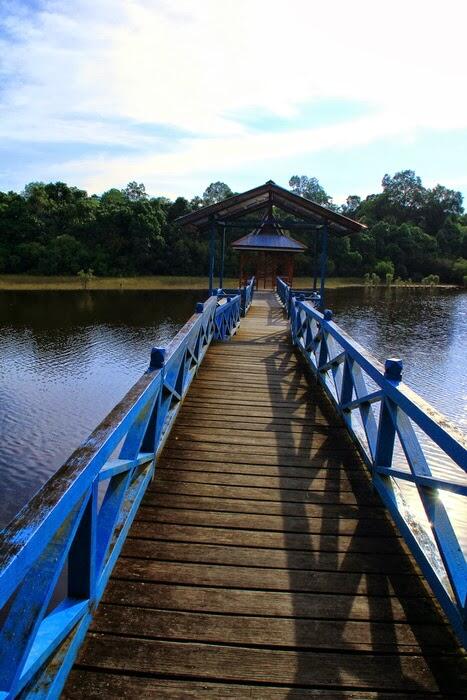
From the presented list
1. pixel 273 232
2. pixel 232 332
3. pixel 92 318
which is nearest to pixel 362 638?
pixel 232 332

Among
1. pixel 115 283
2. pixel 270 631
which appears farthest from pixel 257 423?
pixel 115 283

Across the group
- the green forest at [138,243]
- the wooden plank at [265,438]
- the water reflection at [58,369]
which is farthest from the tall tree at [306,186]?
the wooden plank at [265,438]

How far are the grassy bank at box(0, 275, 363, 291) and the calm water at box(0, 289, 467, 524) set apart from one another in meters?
4.31

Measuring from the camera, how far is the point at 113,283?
4497cm

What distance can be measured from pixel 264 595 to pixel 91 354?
18.6 m

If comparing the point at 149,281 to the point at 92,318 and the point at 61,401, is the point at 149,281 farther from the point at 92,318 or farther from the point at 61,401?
the point at 61,401

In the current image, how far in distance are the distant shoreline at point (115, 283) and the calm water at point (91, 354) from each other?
4182 millimetres

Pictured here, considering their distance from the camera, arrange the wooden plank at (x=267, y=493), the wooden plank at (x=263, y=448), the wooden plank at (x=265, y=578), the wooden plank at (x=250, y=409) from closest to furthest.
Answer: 1. the wooden plank at (x=265, y=578)
2. the wooden plank at (x=267, y=493)
3. the wooden plank at (x=263, y=448)
4. the wooden plank at (x=250, y=409)

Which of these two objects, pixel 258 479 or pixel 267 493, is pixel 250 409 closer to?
pixel 258 479

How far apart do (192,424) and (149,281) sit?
142 feet

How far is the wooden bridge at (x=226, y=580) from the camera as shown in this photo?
2021 millimetres

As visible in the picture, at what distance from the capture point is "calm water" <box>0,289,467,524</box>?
39.8 feet

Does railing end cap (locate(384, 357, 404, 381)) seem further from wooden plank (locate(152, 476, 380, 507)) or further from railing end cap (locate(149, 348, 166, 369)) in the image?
railing end cap (locate(149, 348, 166, 369))

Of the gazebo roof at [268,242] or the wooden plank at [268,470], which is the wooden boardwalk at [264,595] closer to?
the wooden plank at [268,470]
